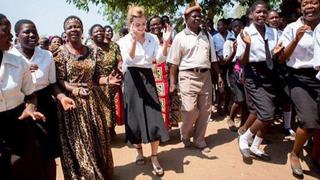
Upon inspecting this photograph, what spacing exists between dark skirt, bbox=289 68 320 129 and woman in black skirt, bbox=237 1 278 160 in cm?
39

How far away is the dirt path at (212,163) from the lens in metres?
4.84

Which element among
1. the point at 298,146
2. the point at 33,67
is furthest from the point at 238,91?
the point at 33,67

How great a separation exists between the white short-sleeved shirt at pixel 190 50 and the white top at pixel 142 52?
556 millimetres

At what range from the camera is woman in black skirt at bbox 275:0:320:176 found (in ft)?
14.3

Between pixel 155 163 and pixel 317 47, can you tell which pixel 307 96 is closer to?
pixel 317 47

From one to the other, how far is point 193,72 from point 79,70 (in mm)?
1782

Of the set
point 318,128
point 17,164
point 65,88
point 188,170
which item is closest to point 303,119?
point 318,128

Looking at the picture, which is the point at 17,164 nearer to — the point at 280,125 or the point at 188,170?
the point at 188,170

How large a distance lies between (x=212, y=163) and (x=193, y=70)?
129 cm

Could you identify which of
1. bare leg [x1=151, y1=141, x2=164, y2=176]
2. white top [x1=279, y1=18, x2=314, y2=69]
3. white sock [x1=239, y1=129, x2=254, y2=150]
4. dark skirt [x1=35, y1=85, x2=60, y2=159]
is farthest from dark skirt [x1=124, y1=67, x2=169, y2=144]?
white top [x1=279, y1=18, x2=314, y2=69]

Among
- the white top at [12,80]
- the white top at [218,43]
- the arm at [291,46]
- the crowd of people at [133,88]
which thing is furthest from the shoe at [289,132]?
the white top at [12,80]

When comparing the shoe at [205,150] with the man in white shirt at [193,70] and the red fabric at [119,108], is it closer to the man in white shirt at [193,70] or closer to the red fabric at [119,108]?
the man in white shirt at [193,70]

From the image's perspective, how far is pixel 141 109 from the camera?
473cm

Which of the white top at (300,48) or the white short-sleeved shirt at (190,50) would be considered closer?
the white top at (300,48)
